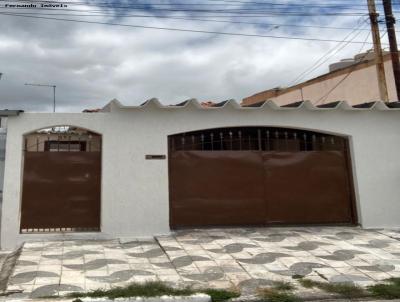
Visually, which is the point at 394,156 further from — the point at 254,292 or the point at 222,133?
the point at 254,292

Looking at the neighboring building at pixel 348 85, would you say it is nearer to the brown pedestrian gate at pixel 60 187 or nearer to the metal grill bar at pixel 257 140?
the metal grill bar at pixel 257 140

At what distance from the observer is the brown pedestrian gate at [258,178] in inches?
399

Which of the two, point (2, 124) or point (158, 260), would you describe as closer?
point (158, 260)

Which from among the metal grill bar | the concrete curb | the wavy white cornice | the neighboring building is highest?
the neighboring building

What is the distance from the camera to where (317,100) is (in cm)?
2059

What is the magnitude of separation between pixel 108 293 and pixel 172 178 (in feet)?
14.9

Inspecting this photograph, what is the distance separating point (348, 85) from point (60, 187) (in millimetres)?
13424

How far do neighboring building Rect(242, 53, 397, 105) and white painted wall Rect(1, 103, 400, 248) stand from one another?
679cm

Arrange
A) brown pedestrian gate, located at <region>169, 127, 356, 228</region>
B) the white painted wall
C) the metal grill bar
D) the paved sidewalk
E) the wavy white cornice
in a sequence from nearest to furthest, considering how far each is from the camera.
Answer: the paved sidewalk → the white painted wall → the wavy white cornice → brown pedestrian gate, located at <region>169, 127, 356, 228</region> → the metal grill bar

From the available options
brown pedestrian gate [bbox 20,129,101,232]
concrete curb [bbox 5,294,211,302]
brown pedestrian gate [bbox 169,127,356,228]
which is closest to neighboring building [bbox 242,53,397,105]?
brown pedestrian gate [bbox 169,127,356,228]

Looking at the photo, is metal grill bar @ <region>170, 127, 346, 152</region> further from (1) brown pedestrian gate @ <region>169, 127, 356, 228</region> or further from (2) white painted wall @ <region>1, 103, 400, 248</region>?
(2) white painted wall @ <region>1, 103, 400, 248</region>

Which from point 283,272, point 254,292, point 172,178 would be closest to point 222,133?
point 172,178

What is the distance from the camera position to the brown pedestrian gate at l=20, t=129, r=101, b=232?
9.36 meters

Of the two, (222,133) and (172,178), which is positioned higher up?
(222,133)
